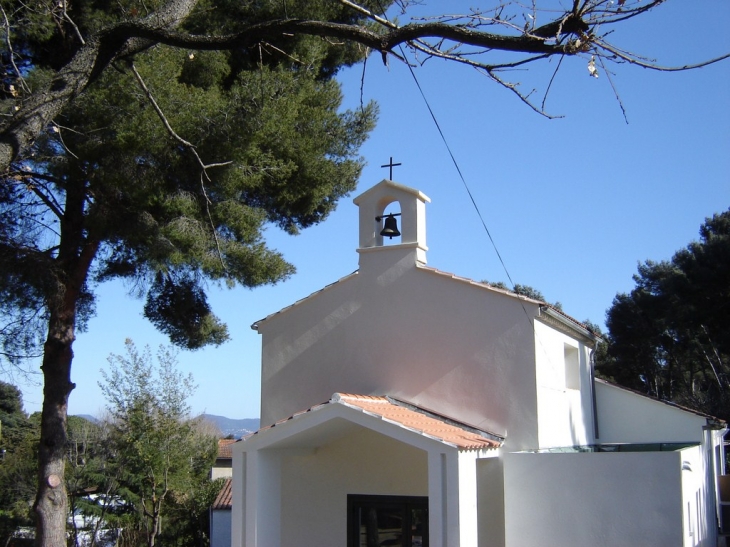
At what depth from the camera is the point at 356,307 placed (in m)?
13.8

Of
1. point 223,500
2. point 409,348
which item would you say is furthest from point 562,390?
point 223,500

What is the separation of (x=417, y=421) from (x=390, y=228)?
3.90 meters

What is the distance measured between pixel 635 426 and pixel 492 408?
562 cm

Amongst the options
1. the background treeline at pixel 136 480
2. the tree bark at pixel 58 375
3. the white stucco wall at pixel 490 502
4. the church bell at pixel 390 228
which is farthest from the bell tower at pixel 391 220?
the background treeline at pixel 136 480

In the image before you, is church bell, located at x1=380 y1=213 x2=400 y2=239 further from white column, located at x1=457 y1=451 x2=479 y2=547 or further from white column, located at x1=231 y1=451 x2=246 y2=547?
white column, located at x1=231 y1=451 x2=246 y2=547

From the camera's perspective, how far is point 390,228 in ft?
45.2

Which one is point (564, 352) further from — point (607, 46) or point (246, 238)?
point (607, 46)

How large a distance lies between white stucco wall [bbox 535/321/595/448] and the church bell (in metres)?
3.09

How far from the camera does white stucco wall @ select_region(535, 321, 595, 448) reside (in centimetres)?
1262

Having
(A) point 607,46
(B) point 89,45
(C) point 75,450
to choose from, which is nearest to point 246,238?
(B) point 89,45

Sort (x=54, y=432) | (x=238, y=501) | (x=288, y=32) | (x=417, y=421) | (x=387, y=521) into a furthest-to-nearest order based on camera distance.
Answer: (x=54, y=432) → (x=387, y=521) → (x=238, y=501) → (x=417, y=421) → (x=288, y=32)

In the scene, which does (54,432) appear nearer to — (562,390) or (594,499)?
(562,390)

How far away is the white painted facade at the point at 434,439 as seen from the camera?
10953 millimetres

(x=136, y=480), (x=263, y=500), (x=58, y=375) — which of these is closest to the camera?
(x=263, y=500)
